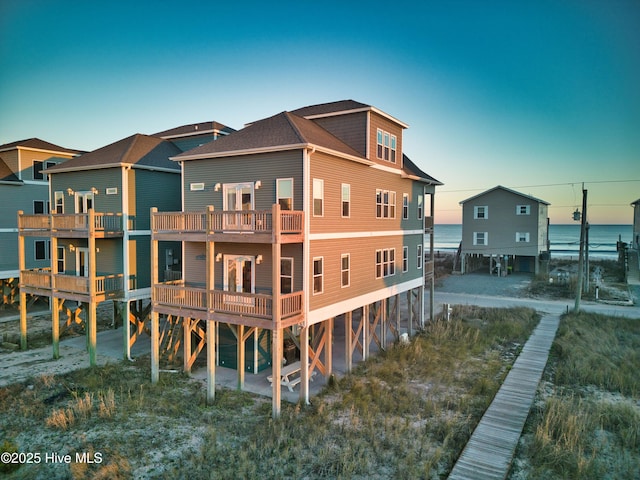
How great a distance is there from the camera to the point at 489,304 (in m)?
29.4

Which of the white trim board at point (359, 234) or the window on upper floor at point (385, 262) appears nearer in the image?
the white trim board at point (359, 234)

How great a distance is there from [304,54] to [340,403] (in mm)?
21546

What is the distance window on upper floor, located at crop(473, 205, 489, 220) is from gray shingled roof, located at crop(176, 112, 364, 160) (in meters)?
30.6

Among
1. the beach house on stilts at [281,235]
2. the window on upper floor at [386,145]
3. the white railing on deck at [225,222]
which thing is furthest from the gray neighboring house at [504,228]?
the white railing on deck at [225,222]

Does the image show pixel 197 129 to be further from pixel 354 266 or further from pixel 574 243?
pixel 574 243

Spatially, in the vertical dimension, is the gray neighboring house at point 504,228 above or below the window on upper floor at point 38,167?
below

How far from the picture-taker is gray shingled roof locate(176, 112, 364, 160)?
1373 centimetres

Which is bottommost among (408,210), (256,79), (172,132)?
(408,210)

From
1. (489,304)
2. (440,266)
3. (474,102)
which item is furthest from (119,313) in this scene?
(440,266)

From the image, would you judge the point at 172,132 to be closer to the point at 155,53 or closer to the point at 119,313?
the point at 155,53

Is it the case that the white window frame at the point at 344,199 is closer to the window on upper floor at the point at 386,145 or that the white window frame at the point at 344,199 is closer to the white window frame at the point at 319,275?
the white window frame at the point at 319,275

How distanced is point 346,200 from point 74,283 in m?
11.8

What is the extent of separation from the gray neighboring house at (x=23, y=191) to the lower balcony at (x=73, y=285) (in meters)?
6.96

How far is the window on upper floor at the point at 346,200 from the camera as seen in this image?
51.1 feet
